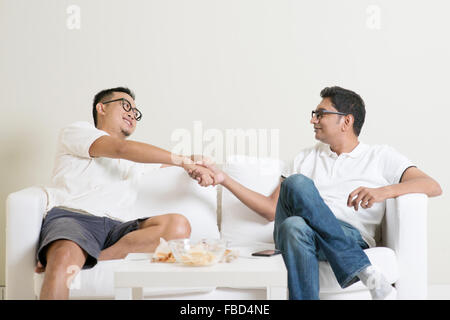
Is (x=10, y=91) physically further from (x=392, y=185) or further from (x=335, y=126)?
(x=392, y=185)

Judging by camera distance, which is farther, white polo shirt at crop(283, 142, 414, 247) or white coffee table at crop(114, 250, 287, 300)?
white polo shirt at crop(283, 142, 414, 247)

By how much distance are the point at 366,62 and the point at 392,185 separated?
1.01m

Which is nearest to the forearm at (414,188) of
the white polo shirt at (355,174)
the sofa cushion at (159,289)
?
the white polo shirt at (355,174)

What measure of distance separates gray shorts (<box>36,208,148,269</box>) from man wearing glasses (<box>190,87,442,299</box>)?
1.32 feet

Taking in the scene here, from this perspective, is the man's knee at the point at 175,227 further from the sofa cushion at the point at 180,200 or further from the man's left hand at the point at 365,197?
the man's left hand at the point at 365,197

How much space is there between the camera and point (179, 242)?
169cm

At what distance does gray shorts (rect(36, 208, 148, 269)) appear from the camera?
6.93 feet

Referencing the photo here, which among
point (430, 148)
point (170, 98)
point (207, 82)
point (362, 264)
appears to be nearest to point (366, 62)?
point (430, 148)

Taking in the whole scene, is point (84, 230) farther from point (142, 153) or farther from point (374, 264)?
point (374, 264)

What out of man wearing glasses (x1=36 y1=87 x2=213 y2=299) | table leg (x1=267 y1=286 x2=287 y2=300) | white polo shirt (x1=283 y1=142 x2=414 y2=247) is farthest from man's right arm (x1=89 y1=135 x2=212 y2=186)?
table leg (x1=267 y1=286 x2=287 y2=300)

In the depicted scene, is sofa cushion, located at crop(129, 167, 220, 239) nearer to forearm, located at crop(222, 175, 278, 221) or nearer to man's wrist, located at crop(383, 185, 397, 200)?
forearm, located at crop(222, 175, 278, 221)

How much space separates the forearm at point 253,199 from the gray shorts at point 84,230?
0.43 meters

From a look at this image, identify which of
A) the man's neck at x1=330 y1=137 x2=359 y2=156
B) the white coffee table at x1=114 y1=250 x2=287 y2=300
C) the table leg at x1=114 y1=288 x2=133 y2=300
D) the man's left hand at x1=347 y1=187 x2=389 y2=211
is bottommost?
the table leg at x1=114 y1=288 x2=133 y2=300

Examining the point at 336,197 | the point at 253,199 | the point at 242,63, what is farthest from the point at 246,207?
the point at 242,63
